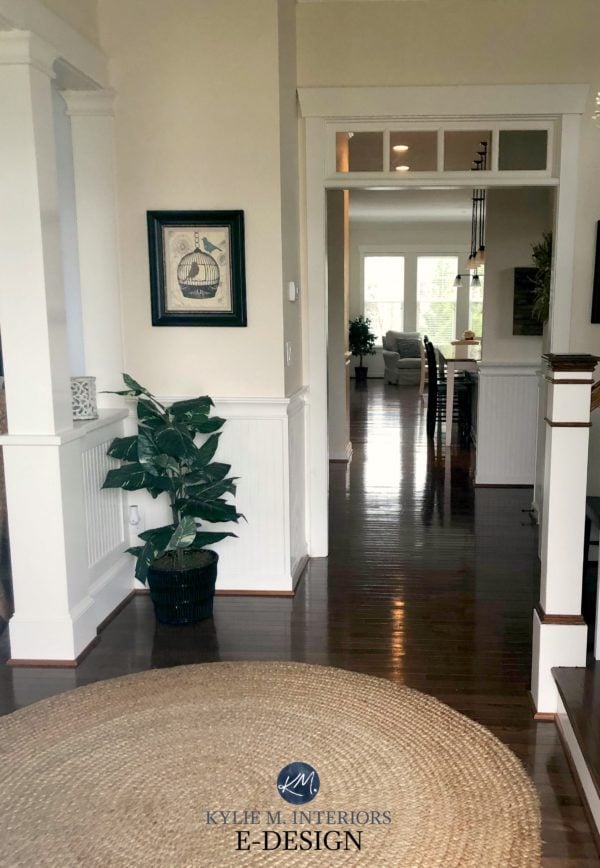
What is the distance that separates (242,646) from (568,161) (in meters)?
3.13

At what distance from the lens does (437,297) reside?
1390 centimetres

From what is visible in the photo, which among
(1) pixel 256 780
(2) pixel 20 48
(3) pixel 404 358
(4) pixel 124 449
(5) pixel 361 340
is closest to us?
(1) pixel 256 780

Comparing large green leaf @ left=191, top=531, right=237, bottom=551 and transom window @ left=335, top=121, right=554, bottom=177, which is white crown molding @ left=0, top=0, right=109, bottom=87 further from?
large green leaf @ left=191, top=531, right=237, bottom=551

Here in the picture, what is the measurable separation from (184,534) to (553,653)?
5.34 ft

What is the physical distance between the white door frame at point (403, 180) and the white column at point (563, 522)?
6.33ft

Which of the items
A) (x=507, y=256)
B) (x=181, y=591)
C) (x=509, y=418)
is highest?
(x=507, y=256)

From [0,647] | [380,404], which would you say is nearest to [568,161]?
[0,647]

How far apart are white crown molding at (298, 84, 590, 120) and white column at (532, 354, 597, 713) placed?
217cm

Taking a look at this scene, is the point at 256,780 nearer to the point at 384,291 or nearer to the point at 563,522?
the point at 563,522

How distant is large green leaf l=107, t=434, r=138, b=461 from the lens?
355cm

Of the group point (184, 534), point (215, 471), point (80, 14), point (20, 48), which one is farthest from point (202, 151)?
point (184, 534)

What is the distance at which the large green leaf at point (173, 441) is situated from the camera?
3447 mm

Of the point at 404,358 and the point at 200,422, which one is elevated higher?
the point at 200,422

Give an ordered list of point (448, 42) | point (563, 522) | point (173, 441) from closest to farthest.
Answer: point (563, 522)
point (173, 441)
point (448, 42)
